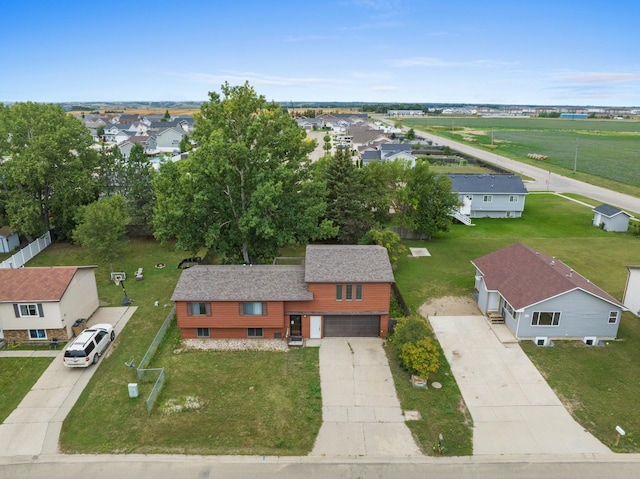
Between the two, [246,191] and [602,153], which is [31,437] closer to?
[246,191]

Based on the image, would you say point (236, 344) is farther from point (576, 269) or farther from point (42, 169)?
point (576, 269)

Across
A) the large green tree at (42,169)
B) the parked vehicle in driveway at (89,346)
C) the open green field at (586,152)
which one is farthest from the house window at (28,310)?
the open green field at (586,152)

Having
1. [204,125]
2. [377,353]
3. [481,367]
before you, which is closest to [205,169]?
[204,125]

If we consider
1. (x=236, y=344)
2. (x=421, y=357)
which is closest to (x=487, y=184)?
(x=421, y=357)

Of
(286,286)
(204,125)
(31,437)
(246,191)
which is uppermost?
(204,125)

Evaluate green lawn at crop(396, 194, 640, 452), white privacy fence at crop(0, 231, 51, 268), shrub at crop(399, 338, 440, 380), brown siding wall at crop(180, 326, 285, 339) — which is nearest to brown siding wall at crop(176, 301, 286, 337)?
brown siding wall at crop(180, 326, 285, 339)

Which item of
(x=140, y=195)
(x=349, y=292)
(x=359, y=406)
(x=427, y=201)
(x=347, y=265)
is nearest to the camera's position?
(x=359, y=406)

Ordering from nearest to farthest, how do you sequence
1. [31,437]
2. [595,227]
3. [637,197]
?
1. [31,437]
2. [595,227]
3. [637,197]
